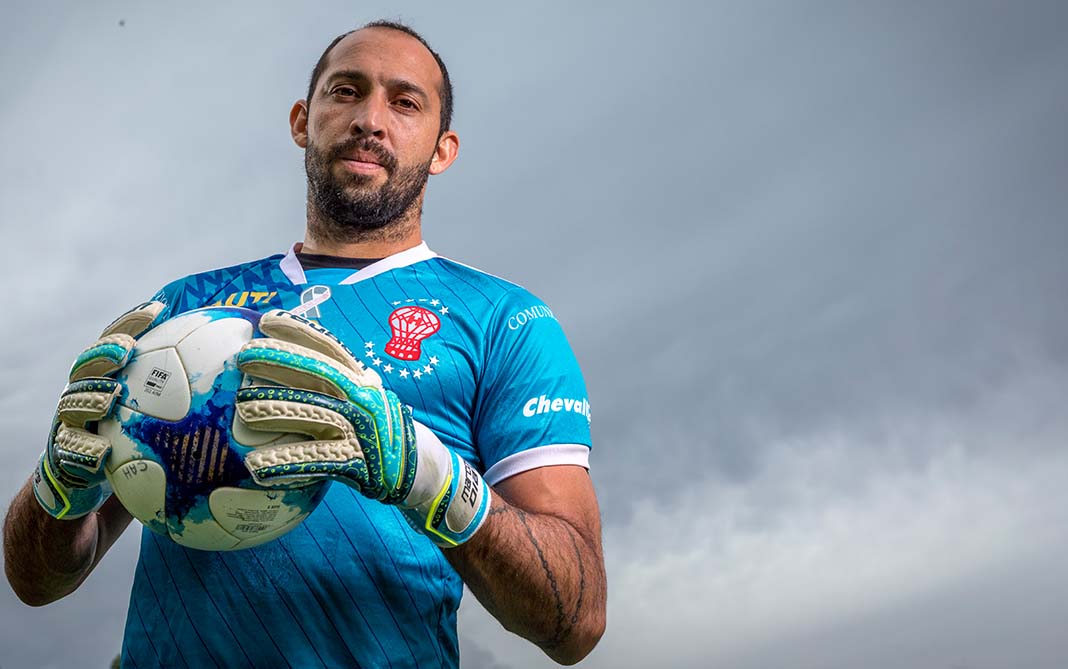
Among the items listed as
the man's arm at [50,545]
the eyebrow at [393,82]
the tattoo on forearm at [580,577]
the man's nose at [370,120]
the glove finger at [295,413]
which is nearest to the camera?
the glove finger at [295,413]

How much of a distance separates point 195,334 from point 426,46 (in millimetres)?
2745

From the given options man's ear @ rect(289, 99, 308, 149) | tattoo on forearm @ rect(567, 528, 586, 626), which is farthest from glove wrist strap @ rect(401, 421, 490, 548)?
man's ear @ rect(289, 99, 308, 149)

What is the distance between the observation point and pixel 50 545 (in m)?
3.87

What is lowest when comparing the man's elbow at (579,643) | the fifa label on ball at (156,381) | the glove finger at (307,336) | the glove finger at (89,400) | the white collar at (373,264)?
the man's elbow at (579,643)

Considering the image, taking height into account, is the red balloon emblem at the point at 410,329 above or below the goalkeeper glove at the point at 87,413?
above

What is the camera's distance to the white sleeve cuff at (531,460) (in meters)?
3.90

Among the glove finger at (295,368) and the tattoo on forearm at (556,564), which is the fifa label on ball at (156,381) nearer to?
the glove finger at (295,368)

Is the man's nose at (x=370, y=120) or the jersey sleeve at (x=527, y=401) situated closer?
the jersey sleeve at (x=527, y=401)

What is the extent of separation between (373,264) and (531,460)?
1287 millimetres

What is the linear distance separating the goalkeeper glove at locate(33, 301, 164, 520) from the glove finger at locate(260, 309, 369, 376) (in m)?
0.50

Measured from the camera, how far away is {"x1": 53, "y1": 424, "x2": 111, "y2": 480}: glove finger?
3.10m

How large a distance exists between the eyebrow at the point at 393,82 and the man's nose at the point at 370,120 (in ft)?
0.42

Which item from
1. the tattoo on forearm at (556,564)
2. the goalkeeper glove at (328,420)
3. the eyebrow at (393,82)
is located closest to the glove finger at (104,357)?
the goalkeeper glove at (328,420)

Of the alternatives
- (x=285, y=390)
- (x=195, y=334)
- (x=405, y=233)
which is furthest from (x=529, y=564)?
(x=405, y=233)
